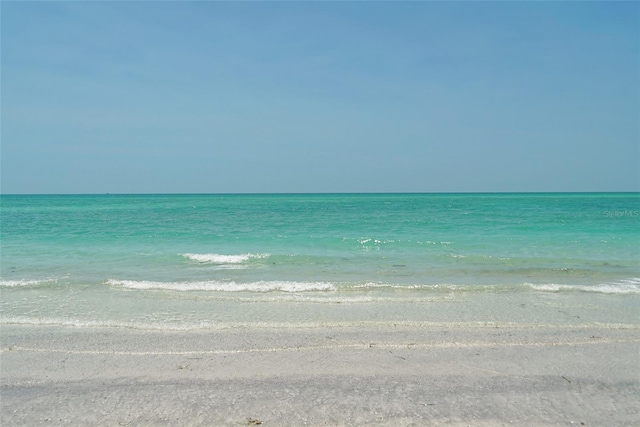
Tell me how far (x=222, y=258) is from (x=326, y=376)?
11175mm

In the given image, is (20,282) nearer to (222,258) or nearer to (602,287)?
(222,258)

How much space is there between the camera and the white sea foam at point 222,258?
51.0 ft

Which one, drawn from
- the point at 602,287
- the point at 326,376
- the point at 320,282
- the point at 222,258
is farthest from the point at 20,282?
the point at 602,287

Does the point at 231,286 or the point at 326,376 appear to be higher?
the point at 326,376

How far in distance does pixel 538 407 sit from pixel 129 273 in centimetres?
1192

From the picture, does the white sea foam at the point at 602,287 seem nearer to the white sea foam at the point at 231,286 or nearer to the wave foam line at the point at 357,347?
the wave foam line at the point at 357,347

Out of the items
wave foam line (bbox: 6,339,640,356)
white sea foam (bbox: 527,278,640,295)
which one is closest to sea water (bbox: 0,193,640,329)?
white sea foam (bbox: 527,278,640,295)

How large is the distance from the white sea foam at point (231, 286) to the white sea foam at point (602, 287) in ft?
17.4

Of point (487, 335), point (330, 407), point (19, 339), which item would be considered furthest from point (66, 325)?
point (487, 335)

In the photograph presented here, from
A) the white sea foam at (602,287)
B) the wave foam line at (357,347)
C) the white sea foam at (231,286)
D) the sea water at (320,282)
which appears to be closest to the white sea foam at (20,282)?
the sea water at (320,282)

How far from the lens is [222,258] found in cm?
1620

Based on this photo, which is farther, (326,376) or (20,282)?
(20,282)

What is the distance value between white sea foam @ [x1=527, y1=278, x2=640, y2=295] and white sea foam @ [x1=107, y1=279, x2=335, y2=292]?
530cm

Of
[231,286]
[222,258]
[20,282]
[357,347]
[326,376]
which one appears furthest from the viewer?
[222,258]
